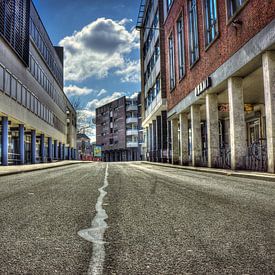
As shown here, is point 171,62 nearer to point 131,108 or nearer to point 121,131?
point 131,108

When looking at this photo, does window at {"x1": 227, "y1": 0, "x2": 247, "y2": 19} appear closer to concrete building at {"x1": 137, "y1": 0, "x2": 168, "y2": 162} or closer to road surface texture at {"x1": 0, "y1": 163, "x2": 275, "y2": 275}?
road surface texture at {"x1": 0, "y1": 163, "x2": 275, "y2": 275}

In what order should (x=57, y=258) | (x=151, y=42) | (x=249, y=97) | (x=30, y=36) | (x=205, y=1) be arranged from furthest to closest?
(x=151, y=42) < (x=30, y=36) < (x=249, y=97) < (x=205, y=1) < (x=57, y=258)

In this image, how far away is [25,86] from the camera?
33.7 metres

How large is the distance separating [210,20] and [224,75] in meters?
4.58

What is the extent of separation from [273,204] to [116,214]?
2.45 m

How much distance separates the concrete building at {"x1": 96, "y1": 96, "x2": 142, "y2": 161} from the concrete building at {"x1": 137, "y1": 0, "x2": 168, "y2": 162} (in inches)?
1563

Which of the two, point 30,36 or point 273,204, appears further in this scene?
point 30,36

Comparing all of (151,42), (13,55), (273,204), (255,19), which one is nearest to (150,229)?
(273,204)

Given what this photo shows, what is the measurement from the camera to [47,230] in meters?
3.40

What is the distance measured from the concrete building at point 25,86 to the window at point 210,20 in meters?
14.7

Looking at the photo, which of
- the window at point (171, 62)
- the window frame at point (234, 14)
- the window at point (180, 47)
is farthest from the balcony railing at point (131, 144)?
the window frame at point (234, 14)

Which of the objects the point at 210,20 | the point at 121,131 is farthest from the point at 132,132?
the point at 210,20

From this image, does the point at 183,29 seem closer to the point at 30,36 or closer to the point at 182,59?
the point at 182,59

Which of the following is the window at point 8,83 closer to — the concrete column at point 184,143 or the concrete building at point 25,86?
the concrete building at point 25,86
